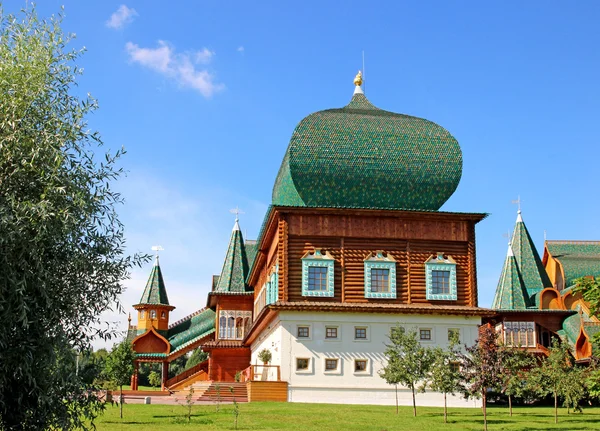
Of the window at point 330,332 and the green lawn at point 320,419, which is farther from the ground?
the window at point 330,332

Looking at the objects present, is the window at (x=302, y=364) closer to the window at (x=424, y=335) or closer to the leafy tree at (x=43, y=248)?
the window at (x=424, y=335)

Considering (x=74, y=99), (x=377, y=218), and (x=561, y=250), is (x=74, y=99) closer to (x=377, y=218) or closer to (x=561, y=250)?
(x=377, y=218)

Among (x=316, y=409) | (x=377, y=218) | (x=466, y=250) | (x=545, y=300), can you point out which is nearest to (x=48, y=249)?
(x=316, y=409)

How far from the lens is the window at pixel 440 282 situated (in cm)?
3381

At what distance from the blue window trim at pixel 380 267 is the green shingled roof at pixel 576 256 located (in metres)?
20.8

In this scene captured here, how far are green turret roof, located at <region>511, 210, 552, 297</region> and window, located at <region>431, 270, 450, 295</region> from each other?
14559 millimetres

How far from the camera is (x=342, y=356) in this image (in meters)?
32.2

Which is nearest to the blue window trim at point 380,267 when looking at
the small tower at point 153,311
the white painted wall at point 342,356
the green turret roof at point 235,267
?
the white painted wall at point 342,356

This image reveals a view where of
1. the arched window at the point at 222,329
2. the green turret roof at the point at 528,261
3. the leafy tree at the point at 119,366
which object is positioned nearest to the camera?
the leafy tree at the point at 119,366

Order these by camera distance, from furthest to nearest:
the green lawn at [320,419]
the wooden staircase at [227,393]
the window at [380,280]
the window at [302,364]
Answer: the window at [380,280]
the window at [302,364]
the wooden staircase at [227,393]
the green lawn at [320,419]

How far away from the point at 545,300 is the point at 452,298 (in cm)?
1414

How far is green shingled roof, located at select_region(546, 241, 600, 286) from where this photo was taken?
1977 inches

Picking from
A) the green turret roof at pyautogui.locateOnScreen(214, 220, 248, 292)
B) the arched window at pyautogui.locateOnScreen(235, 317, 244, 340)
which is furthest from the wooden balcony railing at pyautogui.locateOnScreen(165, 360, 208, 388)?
the green turret roof at pyautogui.locateOnScreen(214, 220, 248, 292)

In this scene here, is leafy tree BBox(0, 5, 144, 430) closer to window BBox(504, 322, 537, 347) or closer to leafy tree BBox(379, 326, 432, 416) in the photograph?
leafy tree BBox(379, 326, 432, 416)
